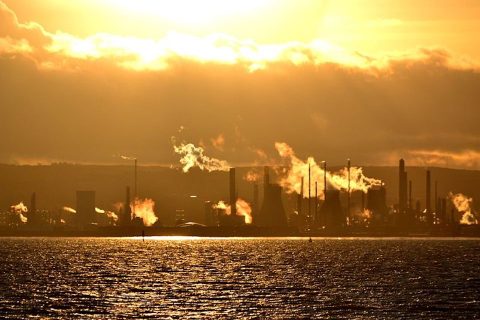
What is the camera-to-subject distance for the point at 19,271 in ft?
608

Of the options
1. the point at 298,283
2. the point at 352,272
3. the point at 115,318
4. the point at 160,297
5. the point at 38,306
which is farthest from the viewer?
the point at 352,272

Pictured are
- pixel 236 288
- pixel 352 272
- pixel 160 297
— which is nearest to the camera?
pixel 160 297

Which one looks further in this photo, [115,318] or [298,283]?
[298,283]

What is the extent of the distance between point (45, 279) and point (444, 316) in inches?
2835

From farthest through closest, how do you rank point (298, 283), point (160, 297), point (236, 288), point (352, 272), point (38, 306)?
1. point (352, 272)
2. point (298, 283)
3. point (236, 288)
4. point (160, 297)
5. point (38, 306)

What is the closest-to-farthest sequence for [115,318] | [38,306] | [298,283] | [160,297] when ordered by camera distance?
[115,318]
[38,306]
[160,297]
[298,283]

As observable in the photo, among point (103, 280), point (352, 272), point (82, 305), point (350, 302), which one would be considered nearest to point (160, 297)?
point (82, 305)

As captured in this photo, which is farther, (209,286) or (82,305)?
(209,286)

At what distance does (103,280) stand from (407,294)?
45.9 metres

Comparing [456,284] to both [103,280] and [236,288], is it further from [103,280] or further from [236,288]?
[103,280]

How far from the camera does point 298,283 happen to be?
153500mm

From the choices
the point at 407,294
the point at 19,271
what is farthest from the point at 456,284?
the point at 19,271

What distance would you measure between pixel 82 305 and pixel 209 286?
3048 cm

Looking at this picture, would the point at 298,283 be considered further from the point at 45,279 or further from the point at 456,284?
the point at 45,279
